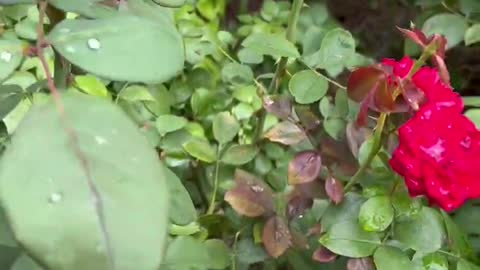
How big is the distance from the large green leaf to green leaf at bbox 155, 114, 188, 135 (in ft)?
2.09

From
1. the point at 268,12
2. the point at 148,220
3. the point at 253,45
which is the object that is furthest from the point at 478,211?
the point at 148,220

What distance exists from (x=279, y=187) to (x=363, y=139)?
0.24 metres

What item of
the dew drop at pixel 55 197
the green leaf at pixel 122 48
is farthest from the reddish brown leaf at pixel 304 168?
→ the dew drop at pixel 55 197

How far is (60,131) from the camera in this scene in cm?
52

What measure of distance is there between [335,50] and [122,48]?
0.60m

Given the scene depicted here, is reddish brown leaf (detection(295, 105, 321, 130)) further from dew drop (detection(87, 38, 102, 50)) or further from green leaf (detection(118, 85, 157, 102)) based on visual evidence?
dew drop (detection(87, 38, 102, 50))

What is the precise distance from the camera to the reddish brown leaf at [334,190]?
102cm

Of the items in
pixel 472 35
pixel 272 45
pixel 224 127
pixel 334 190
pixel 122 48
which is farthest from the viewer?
pixel 472 35

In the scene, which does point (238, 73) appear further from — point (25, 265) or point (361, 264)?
point (25, 265)

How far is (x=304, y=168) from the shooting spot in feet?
3.38

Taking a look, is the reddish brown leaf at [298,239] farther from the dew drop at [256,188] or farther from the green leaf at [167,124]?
the green leaf at [167,124]

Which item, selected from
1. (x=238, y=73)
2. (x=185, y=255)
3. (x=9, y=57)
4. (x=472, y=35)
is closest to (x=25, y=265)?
(x=9, y=57)

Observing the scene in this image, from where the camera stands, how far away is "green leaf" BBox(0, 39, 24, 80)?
0.65 metres

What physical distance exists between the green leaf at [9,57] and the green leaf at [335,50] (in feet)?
1.79
